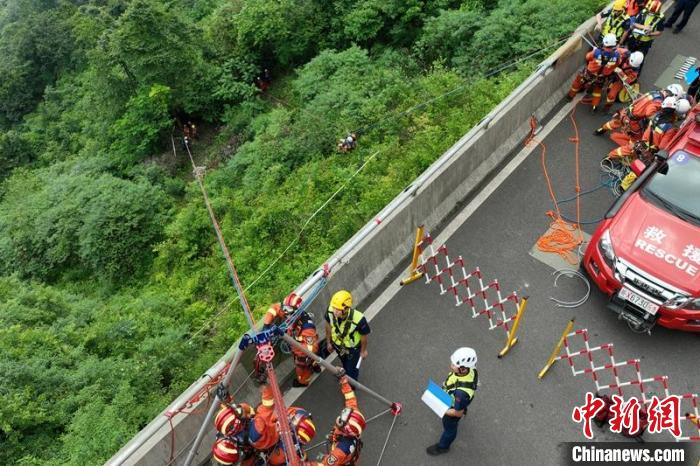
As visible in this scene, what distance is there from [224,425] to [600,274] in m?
5.86

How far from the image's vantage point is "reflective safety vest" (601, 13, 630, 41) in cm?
1129

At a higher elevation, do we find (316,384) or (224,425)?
(224,425)

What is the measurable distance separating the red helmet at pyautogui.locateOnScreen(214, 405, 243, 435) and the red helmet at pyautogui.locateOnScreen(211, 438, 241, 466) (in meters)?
0.10

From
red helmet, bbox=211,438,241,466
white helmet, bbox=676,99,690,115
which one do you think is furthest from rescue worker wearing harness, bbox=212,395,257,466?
white helmet, bbox=676,99,690,115

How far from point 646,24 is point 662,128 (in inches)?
141

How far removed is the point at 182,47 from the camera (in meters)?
17.4

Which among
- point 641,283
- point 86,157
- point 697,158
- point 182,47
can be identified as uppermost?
point 182,47

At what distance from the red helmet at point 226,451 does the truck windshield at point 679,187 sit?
7073 mm

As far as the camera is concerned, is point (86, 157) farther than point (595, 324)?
Yes

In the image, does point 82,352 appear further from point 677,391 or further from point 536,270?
point 677,391

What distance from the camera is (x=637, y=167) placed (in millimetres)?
9000

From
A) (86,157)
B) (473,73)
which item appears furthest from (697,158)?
(86,157)

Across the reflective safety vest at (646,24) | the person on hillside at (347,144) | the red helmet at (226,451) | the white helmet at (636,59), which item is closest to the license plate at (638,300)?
the red helmet at (226,451)

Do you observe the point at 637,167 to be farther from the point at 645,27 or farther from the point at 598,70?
the point at 645,27
